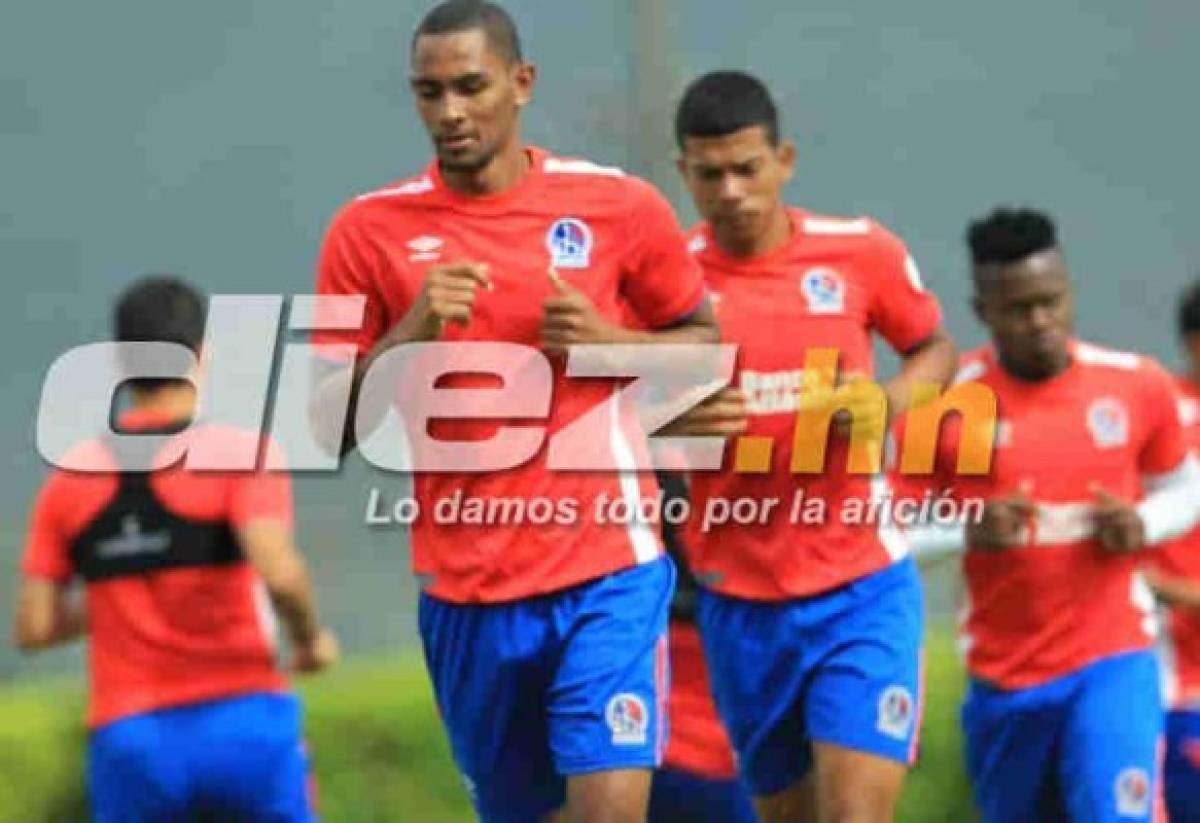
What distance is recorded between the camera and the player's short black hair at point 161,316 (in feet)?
29.2

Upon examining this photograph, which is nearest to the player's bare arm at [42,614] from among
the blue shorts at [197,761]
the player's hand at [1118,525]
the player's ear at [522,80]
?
the blue shorts at [197,761]

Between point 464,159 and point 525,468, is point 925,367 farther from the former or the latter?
point 464,159

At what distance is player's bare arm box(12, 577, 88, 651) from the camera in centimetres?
884

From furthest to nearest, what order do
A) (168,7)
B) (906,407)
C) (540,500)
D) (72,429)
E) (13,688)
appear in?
(168,7) < (72,429) < (13,688) < (906,407) < (540,500)

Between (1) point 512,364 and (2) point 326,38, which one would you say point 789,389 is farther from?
(2) point 326,38

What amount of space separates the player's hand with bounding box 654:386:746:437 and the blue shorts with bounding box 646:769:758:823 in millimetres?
1497

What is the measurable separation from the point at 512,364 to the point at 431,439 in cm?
29

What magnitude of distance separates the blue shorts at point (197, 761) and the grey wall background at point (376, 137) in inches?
83.1

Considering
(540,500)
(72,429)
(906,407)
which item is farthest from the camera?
(72,429)

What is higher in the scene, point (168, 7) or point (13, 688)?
point (168, 7)

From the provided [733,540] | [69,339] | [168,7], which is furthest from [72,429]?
[733,540]

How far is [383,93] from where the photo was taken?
1252cm

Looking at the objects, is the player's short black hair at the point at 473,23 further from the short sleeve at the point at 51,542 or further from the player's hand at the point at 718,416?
the short sleeve at the point at 51,542

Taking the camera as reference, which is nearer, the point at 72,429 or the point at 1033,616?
the point at 1033,616
